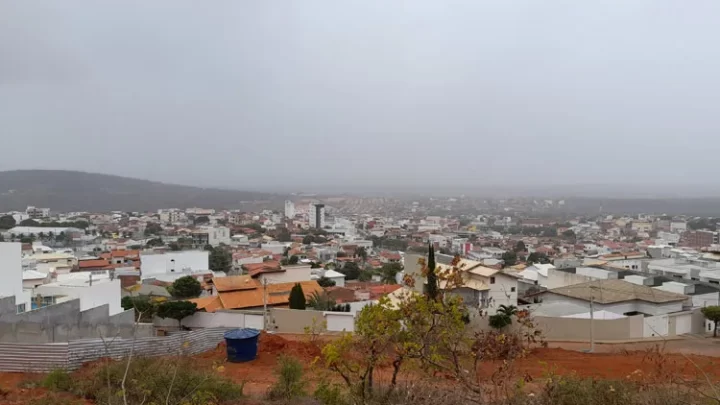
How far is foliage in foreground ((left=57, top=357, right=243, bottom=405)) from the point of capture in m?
6.74

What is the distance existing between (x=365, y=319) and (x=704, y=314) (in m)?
15.3

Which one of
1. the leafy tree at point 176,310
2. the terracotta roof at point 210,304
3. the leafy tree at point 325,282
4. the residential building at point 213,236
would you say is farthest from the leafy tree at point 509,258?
the leafy tree at point 176,310

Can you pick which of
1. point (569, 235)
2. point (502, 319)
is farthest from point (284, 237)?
point (502, 319)

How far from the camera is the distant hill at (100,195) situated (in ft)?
386

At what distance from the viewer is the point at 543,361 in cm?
1102

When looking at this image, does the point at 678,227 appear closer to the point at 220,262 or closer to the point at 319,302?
the point at 220,262

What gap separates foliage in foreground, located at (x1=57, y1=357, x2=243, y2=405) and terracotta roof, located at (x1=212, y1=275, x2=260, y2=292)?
12.6 metres

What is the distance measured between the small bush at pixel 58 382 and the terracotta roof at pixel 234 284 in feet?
40.4

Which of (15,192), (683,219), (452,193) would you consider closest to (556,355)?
(683,219)

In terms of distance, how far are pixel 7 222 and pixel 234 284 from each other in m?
78.2

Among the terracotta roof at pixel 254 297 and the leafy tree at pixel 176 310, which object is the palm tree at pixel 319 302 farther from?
the leafy tree at pixel 176 310

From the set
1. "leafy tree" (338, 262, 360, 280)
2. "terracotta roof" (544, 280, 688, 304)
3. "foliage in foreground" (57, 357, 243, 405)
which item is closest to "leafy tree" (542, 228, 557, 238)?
"leafy tree" (338, 262, 360, 280)

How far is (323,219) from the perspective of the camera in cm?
10419

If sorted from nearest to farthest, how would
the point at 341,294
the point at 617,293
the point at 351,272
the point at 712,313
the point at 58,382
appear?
the point at 58,382
the point at 712,313
the point at 617,293
the point at 341,294
the point at 351,272
